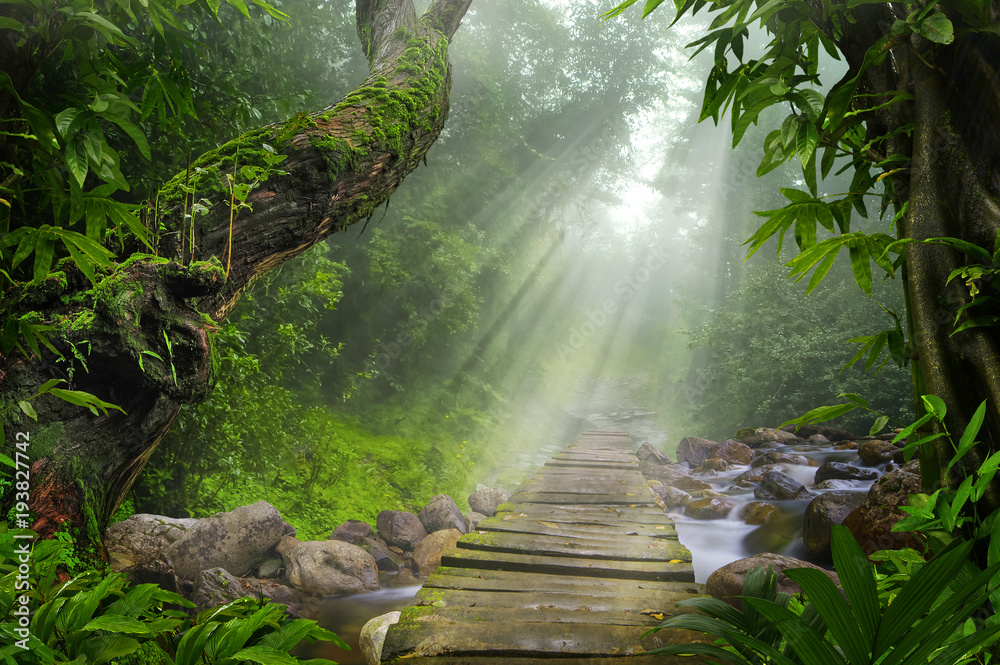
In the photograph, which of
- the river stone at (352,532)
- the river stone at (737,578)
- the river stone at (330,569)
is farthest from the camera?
the river stone at (352,532)

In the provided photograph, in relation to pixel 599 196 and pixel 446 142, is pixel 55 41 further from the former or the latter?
pixel 599 196

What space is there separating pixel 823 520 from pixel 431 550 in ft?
13.4

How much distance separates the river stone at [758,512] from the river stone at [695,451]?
4074 millimetres

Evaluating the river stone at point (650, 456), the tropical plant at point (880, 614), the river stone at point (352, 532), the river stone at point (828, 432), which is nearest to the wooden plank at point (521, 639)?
the tropical plant at point (880, 614)

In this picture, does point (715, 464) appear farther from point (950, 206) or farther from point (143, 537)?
point (950, 206)

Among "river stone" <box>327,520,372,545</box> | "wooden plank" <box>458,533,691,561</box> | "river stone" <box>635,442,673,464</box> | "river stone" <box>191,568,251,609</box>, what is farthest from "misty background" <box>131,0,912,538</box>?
"river stone" <box>635,442,673,464</box>

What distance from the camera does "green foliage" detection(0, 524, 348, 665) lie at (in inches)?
42.0

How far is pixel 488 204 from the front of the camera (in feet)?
41.9

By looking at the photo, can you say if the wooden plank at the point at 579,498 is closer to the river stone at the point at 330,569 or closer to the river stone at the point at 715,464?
the river stone at the point at 330,569

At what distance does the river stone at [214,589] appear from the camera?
387 cm

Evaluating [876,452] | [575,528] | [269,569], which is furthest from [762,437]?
[269,569]

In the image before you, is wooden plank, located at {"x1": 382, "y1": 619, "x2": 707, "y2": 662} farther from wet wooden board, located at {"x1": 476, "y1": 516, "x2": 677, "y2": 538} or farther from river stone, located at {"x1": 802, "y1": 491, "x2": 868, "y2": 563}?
river stone, located at {"x1": 802, "y1": 491, "x2": 868, "y2": 563}

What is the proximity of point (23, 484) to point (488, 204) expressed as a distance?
39.5ft

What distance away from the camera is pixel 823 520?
16.3ft
